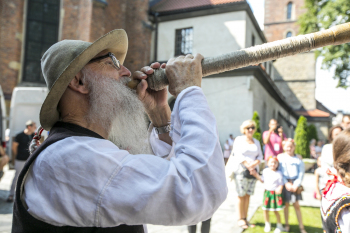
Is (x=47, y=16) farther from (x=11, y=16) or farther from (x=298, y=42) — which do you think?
(x=298, y=42)

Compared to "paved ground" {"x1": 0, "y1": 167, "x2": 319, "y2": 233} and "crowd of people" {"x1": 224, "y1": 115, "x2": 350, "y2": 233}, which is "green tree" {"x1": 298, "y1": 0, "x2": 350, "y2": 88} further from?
"crowd of people" {"x1": 224, "y1": 115, "x2": 350, "y2": 233}

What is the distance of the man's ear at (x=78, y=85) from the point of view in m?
1.35

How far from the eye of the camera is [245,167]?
5805 mm

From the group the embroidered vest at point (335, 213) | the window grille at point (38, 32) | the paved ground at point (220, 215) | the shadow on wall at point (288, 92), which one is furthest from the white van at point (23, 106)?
the shadow on wall at point (288, 92)

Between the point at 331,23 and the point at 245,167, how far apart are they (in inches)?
562

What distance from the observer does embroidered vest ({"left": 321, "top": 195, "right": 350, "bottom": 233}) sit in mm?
1934

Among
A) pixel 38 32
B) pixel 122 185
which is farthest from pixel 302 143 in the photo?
pixel 122 185

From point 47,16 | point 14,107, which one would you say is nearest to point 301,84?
point 47,16

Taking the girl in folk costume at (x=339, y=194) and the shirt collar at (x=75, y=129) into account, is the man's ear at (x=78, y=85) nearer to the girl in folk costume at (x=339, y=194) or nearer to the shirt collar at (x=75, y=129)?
the shirt collar at (x=75, y=129)

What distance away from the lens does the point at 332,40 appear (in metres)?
1.34

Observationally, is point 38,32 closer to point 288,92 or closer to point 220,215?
point 220,215

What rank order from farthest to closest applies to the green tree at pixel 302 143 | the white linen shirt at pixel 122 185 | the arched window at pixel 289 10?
1. the arched window at pixel 289 10
2. the green tree at pixel 302 143
3. the white linen shirt at pixel 122 185

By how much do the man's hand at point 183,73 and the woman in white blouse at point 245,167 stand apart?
4.73 metres

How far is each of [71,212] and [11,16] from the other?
16.5m
